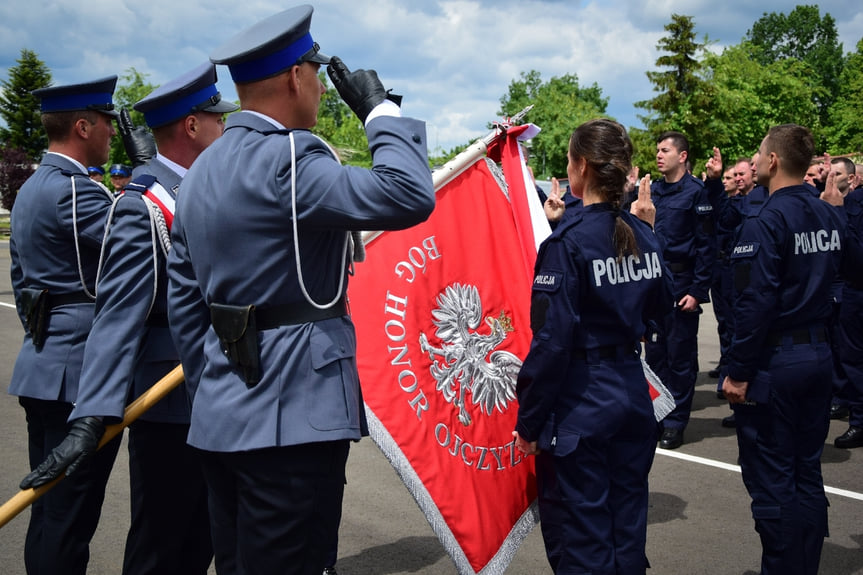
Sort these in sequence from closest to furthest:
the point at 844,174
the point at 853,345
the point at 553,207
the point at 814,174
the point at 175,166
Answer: the point at 175,166, the point at 553,207, the point at 853,345, the point at 814,174, the point at 844,174

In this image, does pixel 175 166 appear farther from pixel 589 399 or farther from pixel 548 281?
pixel 589 399

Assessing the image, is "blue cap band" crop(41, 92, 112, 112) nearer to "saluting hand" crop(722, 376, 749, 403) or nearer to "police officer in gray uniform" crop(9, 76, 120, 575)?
"police officer in gray uniform" crop(9, 76, 120, 575)

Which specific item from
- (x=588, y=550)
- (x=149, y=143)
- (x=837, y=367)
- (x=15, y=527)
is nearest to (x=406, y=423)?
(x=588, y=550)

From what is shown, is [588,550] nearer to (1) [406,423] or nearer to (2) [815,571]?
(1) [406,423]

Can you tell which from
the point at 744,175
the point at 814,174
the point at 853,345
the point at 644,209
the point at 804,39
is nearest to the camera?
the point at 644,209

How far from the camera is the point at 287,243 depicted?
85.7 inches

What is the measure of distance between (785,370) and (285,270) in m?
2.65

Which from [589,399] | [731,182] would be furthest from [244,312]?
[731,182]

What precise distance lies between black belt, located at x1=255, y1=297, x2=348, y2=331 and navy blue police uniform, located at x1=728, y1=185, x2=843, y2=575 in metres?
2.42

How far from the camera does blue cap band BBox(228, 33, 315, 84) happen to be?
7.35ft

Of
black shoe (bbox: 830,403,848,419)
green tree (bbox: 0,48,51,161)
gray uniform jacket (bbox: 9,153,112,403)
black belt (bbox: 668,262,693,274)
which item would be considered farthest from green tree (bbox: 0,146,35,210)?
gray uniform jacket (bbox: 9,153,112,403)

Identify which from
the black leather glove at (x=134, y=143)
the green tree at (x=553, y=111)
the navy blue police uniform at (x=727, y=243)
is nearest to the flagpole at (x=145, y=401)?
the black leather glove at (x=134, y=143)

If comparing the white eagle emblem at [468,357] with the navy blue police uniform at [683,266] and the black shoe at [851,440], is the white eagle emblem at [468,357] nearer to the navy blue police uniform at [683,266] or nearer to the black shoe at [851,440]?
the navy blue police uniform at [683,266]

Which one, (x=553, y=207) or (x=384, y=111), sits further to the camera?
(x=553, y=207)
